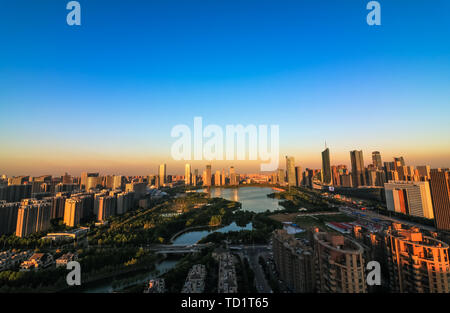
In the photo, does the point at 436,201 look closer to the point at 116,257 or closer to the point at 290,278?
the point at 290,278

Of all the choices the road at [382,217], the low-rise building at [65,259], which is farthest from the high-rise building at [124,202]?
the road at [382,217]

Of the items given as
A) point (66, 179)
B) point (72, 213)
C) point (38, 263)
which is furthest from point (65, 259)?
Answer: point (66, 179)

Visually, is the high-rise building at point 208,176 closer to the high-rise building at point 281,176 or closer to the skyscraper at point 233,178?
the skyscraper at point 233,178

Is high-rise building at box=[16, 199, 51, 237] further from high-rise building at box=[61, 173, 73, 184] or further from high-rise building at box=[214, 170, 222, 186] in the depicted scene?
high-rise building at box=[214, 170, 222, 186]

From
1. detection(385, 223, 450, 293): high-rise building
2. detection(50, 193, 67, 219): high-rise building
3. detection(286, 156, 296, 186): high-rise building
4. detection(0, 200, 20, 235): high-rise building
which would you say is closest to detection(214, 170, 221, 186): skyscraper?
detection(286, 156, 296, 186): high-rise building
